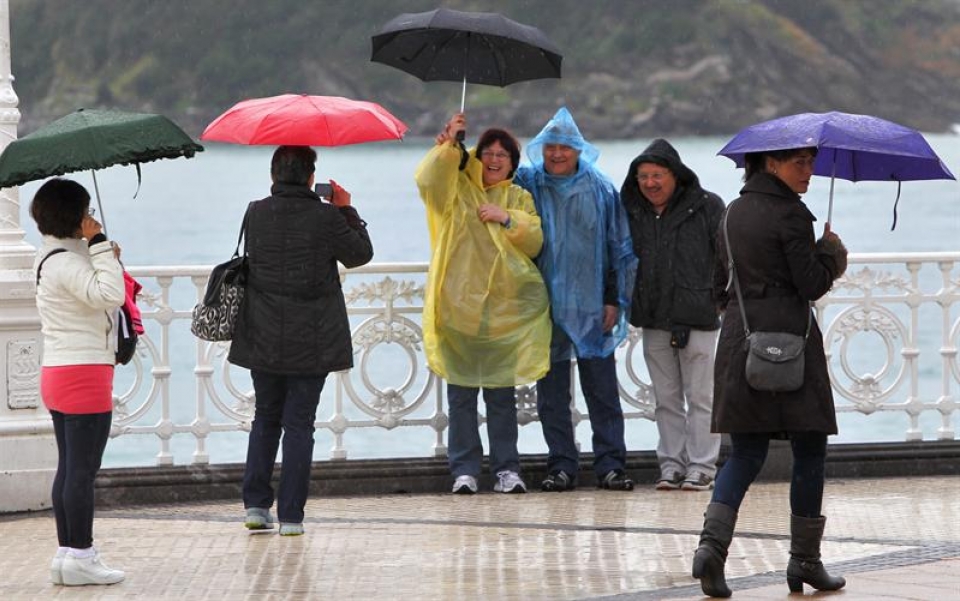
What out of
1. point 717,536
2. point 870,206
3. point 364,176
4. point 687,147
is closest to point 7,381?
point 717,536

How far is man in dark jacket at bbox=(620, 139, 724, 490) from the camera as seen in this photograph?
910 centimetres

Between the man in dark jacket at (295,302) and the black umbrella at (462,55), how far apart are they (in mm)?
1114

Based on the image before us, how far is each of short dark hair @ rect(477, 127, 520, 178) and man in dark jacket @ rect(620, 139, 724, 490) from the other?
590mm

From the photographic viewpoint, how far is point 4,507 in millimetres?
8414

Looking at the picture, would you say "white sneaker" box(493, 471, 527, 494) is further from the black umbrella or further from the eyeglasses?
the black umbrella

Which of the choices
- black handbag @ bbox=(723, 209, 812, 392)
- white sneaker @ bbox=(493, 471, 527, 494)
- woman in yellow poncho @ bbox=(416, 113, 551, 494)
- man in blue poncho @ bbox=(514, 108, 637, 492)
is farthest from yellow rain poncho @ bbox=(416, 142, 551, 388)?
black handbag @ bbox=(723, 209, 812, 392)

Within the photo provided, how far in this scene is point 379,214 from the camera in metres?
59.6

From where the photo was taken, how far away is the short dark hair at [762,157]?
6324 mm

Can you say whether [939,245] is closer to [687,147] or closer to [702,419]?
[687,147]

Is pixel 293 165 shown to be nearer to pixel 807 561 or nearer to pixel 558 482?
pixel 558 482

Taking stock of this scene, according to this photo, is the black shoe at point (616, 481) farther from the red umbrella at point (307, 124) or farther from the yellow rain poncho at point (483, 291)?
the red umbrella at point (307, 124)

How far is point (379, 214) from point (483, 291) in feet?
166

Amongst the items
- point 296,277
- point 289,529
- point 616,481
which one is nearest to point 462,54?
point 296,277

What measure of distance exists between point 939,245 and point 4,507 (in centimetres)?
5108
